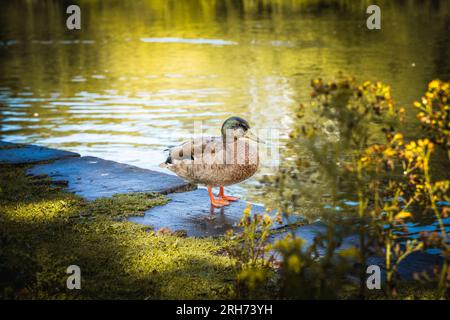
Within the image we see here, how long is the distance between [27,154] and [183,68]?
12011 millimetres

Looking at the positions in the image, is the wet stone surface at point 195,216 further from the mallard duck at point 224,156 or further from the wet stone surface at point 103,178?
the wet stone surface at point 103,178

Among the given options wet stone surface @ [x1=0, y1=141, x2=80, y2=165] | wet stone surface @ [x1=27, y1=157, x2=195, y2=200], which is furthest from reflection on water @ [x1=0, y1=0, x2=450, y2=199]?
wet stone surface @ [x1=0, y1=141, x2=80, y2=165]

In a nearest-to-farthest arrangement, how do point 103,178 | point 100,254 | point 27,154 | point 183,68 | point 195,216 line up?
point 100,254 < point 195,216 < point 103,178 < point 27,154 < point 183,68

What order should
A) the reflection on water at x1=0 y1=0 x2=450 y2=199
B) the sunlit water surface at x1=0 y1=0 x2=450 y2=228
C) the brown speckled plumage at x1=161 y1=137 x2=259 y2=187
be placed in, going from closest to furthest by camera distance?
1. the brown speckled plumage at x1=161 y1=137 x2=259 y2=187
2. the sunlit water surface at x1=0 y1=0 x2=450 y2=228
3. the reflection on water at x1=0 y1=0 x2=450 y2=199

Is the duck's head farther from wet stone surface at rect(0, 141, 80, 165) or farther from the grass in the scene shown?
wet stone surface at rect(0, 141, 80, 165)

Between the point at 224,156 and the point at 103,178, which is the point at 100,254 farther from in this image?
the point at 103,178

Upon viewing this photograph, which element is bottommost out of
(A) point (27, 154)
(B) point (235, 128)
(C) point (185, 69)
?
(A) point (27, 154)

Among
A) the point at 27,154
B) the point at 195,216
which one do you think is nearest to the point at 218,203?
the point at 195,216

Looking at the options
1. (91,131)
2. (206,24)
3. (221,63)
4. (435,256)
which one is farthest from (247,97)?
(206,24)

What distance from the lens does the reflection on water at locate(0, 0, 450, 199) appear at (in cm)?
1220

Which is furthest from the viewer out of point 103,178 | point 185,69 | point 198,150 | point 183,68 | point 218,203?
point 183,68

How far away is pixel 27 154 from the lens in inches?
337

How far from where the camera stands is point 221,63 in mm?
20781

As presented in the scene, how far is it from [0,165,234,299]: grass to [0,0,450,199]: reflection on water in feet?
8.75
